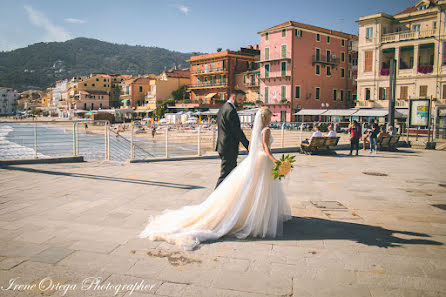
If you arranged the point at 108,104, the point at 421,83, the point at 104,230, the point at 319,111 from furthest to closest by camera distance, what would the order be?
1. the point at 108,104
2. the point at 319,111
3. the point at 421,83
4. the point at 104,230

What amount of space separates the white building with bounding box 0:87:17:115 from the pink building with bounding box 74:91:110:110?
8634cm

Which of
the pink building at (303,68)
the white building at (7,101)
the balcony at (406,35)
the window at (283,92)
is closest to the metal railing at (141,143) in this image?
the window at (283,92)

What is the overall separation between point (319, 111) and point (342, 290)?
37.8 m

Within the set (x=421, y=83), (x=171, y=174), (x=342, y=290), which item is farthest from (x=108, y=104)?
(x=342, y=290)

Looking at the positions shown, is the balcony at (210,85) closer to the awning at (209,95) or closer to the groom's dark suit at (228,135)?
the awning at (209,95)

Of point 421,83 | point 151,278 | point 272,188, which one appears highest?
point 421,83

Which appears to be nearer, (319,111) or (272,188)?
(272,188)

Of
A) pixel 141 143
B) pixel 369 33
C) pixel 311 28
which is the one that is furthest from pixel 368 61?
pixel 141 143

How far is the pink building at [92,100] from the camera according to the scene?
89.0 metres

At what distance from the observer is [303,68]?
142 ft

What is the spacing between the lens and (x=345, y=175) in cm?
856

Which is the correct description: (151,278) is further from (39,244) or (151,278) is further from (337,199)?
(337,199)

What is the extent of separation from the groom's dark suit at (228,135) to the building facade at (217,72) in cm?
4763

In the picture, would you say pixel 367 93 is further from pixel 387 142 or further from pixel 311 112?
pixel 387 142
